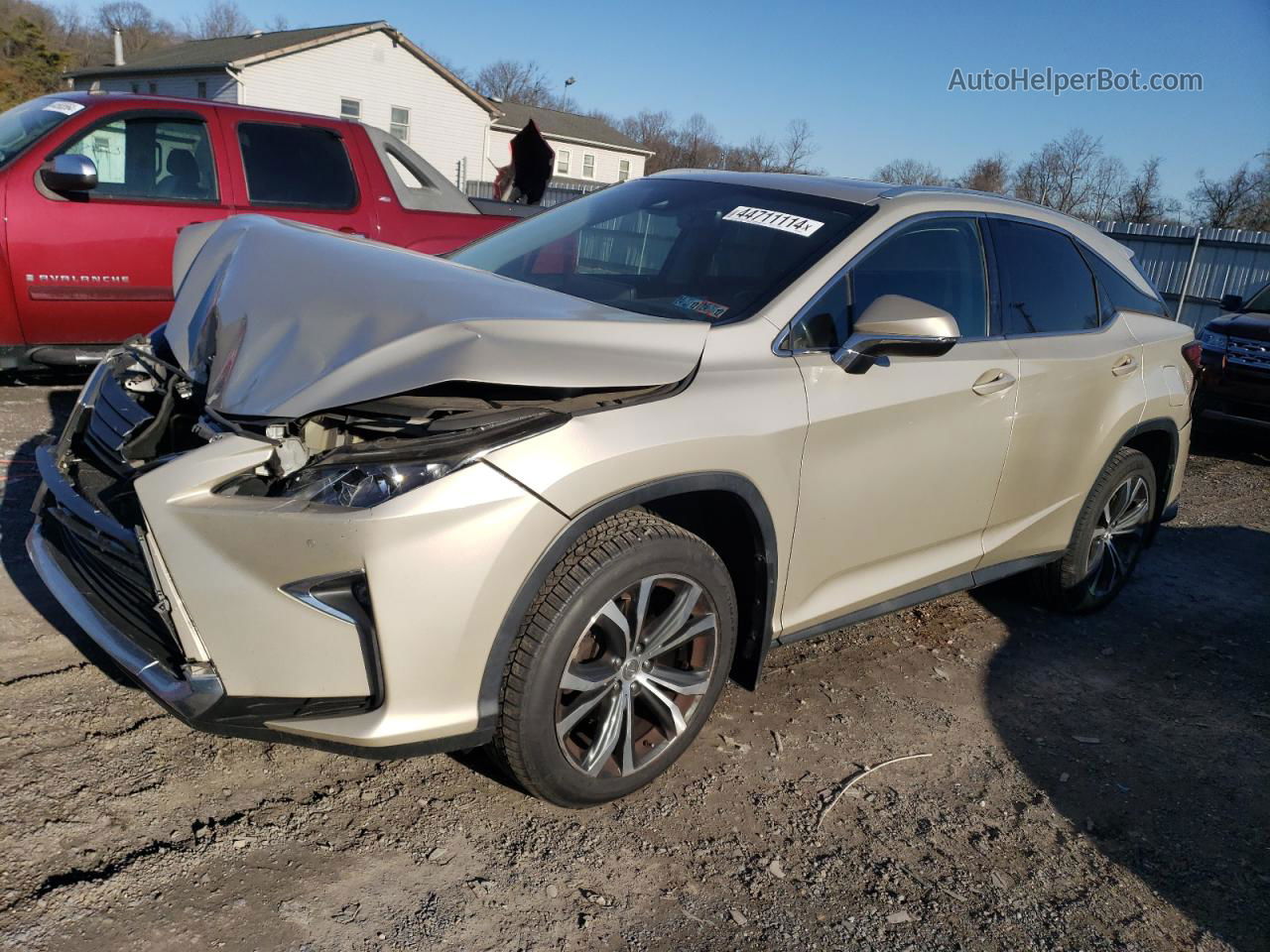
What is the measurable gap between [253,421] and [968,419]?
239cm

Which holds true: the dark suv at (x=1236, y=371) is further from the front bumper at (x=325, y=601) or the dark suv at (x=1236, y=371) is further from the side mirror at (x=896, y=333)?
the front bumper at (x=325, y=601)

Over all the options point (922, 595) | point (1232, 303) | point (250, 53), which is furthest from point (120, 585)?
point (250, 53)

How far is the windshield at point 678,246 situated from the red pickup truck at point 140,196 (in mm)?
2933

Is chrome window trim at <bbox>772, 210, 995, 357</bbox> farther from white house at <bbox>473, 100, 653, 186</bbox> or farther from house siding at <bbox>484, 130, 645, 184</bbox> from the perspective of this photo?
house siding at <bbox>484, 130, 645, 184</bbox>

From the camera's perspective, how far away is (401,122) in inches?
1335

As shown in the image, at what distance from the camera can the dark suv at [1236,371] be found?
8.53 metres

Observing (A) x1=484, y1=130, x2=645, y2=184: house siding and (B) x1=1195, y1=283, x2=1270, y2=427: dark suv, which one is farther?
(A) x1=484, y1=130, x2=645, y2=184: house siding

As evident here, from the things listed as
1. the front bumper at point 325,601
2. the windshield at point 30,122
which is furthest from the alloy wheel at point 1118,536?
the windshield at point 30,122

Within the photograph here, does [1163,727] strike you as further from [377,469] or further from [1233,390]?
[1233,390]

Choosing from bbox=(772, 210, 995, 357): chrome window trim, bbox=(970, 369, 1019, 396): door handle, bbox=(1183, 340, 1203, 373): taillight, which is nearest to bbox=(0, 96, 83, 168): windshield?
bbox=(772, 210, 995, 357): chrome window trim

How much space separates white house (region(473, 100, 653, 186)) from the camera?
139ft

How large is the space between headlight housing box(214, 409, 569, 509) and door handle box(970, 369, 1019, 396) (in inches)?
74.7

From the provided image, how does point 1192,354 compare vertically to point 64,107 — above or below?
below

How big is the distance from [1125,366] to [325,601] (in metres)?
3.61
